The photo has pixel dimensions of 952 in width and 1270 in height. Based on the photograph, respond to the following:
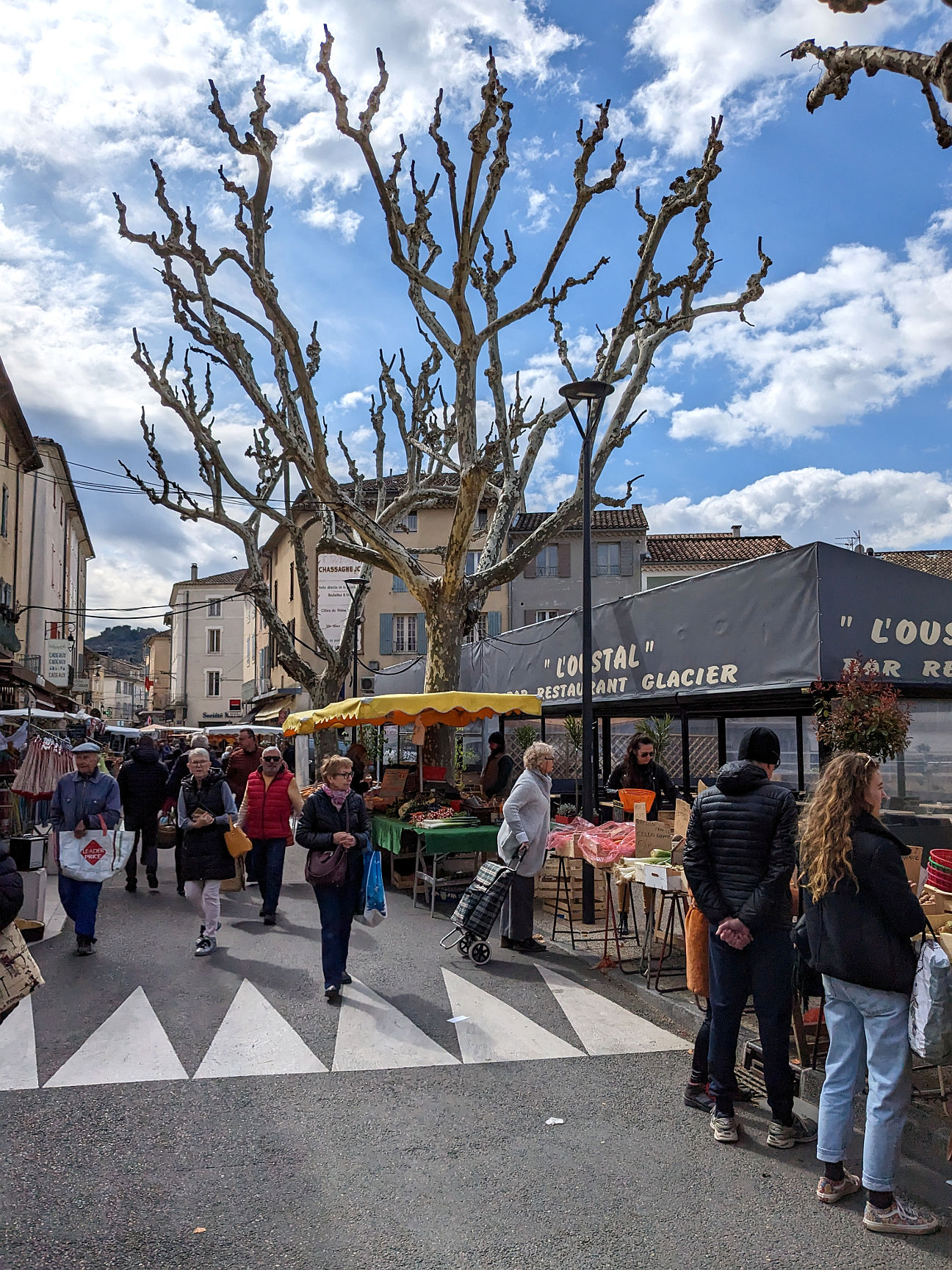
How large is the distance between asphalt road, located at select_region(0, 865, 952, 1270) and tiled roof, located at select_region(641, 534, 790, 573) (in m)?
41.9

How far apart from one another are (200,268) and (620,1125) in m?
16.4

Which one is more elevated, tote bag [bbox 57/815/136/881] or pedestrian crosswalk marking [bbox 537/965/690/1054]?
tote bag [bbox 57/815/136/881]

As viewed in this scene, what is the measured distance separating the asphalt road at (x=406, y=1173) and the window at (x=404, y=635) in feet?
113

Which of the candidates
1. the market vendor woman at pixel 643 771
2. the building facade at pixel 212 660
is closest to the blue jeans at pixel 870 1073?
the market vendor woman at pixel 643 771

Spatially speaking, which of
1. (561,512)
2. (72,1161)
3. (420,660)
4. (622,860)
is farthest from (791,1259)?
(420,660)

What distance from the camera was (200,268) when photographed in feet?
56.9

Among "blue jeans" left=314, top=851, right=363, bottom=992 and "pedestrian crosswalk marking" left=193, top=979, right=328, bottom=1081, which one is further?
"blue jeans" left=314, top=851, right=363, bottom=992

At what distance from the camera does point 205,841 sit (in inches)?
328

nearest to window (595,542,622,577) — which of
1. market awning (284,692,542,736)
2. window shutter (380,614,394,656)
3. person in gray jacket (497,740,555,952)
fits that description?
window shutter (380,614,394,656)

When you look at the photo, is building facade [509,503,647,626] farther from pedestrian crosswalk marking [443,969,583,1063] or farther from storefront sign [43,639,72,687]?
pedestrian crosswalk marking [443,969,583,1063]

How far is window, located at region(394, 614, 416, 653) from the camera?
134ft

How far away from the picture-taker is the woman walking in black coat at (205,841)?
324 inches

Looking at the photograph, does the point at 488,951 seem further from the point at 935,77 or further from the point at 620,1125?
the point at 935,77

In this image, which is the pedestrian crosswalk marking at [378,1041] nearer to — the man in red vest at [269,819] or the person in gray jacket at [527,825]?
the person in gray jacket at [527,825]
